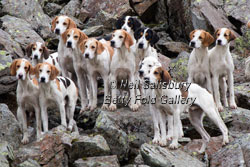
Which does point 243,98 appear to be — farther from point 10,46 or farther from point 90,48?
point 10,46

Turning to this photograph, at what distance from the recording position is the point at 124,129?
35.8 feet

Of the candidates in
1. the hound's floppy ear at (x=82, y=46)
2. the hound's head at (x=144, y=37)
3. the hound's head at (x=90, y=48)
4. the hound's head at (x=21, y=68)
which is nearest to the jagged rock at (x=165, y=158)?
the hound's head at (x=90, y=48)

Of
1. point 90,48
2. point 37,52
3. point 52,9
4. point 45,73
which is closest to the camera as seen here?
point 45,73

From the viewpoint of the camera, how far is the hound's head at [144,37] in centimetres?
1162

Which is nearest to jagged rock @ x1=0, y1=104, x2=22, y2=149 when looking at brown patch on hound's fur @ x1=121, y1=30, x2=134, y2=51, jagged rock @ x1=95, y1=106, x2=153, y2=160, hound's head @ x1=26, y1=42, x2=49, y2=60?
jagged rock @ x1=95, y1=106, x2=153, y2=160

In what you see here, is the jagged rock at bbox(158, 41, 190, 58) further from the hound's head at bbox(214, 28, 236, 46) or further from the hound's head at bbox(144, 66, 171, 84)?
the hound's head at bbox(144, 66, 171, 84)

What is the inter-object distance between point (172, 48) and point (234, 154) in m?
8.52

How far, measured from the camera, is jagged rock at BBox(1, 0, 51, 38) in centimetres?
1797

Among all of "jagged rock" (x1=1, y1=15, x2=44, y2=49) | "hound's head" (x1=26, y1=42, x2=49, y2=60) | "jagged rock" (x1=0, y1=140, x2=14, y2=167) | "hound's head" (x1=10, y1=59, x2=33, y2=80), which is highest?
"jagged rock" (x1=1, y1=15, x2=44, y2=49)

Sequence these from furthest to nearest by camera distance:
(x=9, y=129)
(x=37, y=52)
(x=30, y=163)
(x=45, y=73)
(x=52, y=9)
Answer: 1. (x=52, y=9)
2. (x=37, y=52)
3. (x=45, y=73)
4. (x=9, y=129)
5. (x=30, y=163)

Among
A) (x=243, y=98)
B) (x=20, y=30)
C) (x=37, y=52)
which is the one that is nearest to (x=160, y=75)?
(x=243, y=98)

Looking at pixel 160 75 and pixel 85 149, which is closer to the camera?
pixel 160 75

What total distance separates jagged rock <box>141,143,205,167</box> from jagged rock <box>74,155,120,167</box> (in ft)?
2.00

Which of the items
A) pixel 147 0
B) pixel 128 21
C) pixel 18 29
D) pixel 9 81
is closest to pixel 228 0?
pixel 147 0
